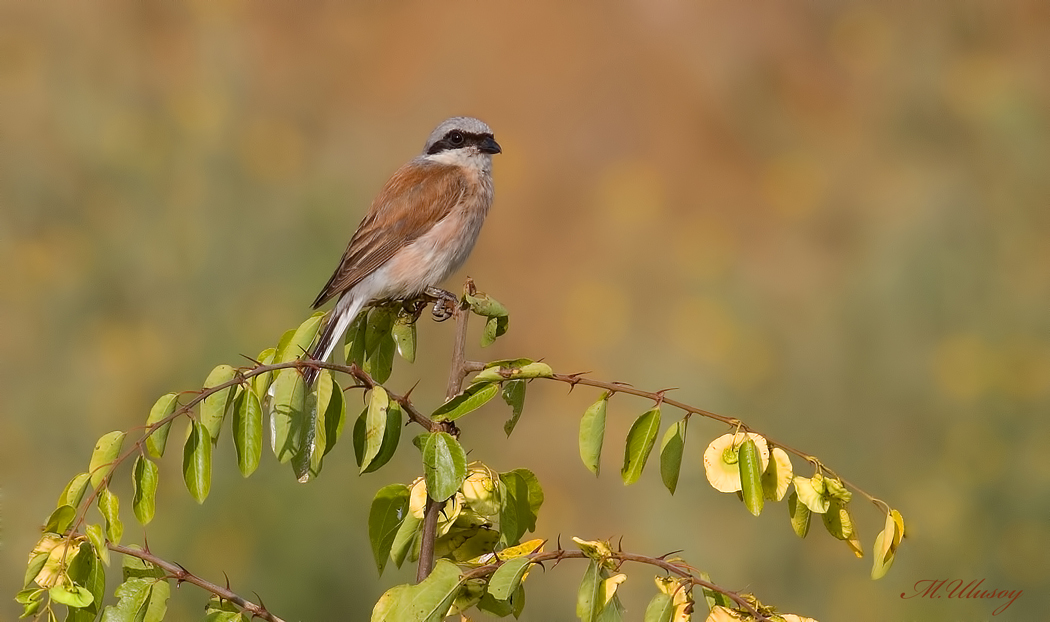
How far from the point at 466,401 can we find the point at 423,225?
2.56 metres

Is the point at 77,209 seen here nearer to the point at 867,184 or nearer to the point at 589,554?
the point at 589,554

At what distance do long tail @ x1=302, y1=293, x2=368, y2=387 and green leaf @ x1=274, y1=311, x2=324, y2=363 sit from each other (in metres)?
1.04

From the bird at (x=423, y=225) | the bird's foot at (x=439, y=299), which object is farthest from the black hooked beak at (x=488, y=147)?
the bird's foot at (x=439, y=299)

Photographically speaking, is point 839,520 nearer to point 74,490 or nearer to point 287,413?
point 287,413

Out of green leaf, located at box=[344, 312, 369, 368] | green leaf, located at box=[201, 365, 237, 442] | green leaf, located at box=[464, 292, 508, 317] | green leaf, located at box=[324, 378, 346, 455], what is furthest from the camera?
green leaf, located at box=[344, 312, 369, 368]

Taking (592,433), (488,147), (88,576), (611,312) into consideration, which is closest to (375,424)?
(592,433)

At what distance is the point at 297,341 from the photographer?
178 cm

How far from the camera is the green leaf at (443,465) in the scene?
1354 mm

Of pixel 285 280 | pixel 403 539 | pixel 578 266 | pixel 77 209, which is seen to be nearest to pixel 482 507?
pixel 403 539

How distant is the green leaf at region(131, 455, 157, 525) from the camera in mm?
1306

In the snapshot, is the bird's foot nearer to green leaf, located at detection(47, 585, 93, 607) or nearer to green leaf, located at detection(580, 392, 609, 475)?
green leaf, located at detection(580, 392, 609, 475)

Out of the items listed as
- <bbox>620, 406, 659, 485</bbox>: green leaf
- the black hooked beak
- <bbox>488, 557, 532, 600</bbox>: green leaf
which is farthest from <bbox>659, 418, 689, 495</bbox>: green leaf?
the black hooked beak

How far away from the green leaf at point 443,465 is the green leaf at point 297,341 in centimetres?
44

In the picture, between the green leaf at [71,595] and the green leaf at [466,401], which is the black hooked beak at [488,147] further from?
the green leaf at [71,595]
